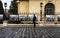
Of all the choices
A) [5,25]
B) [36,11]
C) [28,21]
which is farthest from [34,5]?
[5,25]

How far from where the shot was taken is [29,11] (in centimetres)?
5606

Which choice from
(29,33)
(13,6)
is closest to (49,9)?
(29,33)

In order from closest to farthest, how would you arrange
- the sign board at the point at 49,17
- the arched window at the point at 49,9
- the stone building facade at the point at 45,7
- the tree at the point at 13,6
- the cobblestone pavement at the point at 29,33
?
the cobblestone pavement at the point at 29,33 < the sign board at the point at 49,17 < the stone building facade at the point at 45,7 < the arched window at the point at 49,9 < the tree at the point at 13,6

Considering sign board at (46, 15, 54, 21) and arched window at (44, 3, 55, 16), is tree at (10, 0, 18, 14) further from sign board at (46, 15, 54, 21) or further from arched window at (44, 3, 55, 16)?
sign board at (46, 15, 54, 21)

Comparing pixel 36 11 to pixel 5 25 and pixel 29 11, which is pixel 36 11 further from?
pixel 5 25

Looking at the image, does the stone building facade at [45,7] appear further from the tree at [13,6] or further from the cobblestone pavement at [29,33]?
the tree at [13,6]

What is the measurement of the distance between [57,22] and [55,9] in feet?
23.3

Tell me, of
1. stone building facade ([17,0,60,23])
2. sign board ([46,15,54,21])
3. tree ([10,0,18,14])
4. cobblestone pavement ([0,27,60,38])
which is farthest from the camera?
tree ([10,0,18,14])

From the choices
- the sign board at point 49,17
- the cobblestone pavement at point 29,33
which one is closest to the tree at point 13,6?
the sign board at point 49,17

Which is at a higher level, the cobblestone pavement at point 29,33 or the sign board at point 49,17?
the sign board at point 49,17

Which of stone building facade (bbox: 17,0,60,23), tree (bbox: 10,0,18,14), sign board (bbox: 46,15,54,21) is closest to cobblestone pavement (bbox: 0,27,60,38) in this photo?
sign board (bbox: 46,15,54,21)

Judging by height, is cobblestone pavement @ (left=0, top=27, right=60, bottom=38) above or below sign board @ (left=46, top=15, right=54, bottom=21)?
below

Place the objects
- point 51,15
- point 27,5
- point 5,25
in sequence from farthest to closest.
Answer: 1. point 27,5
2. point 51,15
3. point 5,25

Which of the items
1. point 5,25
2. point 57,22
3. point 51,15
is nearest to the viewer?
point 5,25
